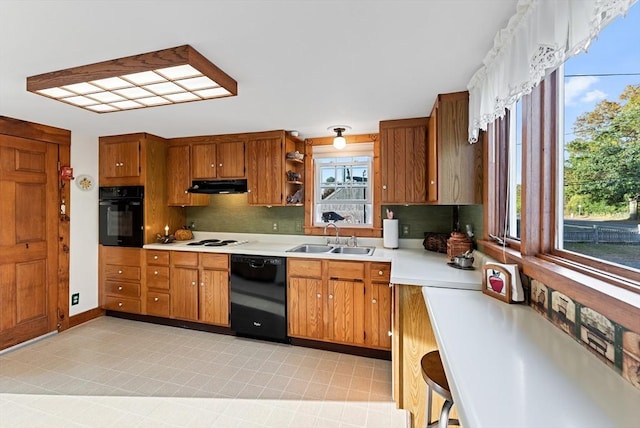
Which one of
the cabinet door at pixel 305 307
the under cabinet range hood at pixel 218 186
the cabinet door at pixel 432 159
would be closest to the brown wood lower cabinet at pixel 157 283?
the under cabinet range hood at pixel 218 186

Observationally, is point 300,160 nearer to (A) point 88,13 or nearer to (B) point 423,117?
(B) point 423,117

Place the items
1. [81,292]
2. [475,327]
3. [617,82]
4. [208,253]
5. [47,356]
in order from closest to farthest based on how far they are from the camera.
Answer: [617,82]
[475,327]
[47,356]
[208,253]
[81,292]

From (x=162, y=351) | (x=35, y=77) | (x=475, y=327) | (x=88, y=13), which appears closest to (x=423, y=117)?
(x=475, y=327)

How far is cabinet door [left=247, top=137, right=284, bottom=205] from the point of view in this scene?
3225mm

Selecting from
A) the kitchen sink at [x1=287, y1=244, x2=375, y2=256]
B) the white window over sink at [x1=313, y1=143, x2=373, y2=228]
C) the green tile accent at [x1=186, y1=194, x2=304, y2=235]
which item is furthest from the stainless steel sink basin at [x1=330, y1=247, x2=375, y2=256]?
the green tile accent at [x1=186, y1=194, x2=304, y2=235]

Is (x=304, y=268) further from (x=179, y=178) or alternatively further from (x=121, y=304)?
(x=121, y=304)

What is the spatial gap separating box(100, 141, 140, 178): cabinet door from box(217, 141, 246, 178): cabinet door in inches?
38.2

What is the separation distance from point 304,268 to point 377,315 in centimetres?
82

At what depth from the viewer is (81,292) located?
343cm

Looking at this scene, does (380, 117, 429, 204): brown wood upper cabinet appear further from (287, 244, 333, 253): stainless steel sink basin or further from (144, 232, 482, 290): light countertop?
(287, 244, 333, 253): stainless steel sink basin

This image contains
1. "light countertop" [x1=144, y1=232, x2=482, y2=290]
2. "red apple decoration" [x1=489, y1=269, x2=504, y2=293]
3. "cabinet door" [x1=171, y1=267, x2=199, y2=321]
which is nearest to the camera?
"red apple decoration" [x1=489, y1=269, x2=504, y2=293]

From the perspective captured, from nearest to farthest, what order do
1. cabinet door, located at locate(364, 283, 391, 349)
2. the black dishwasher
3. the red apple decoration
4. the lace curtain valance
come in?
1. the lace curtain valance
2. the red apple decoration
3. cabinet door, located at locate(364, 283, 391, 349)
4. the black dishwasher

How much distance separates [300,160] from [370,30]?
2082mm

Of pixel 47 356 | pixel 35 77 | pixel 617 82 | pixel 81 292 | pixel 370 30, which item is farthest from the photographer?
pixel 81 292
